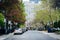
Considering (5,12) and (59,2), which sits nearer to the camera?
(59,2)

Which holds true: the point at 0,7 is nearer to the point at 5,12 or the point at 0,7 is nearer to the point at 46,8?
the point at 5,12

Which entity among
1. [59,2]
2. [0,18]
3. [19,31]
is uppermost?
[59,2]

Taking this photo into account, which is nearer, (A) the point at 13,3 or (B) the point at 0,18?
(B) the point at 0,18

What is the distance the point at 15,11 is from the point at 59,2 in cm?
2545

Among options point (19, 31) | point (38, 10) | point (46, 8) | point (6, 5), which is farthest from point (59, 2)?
point (38, 10)

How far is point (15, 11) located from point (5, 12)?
369 cm

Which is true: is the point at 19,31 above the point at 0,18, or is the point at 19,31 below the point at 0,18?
below

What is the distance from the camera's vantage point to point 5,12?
53781 mm

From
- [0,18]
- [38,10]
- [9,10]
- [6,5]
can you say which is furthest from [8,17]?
[38,10]

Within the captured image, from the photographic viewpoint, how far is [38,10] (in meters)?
89.8

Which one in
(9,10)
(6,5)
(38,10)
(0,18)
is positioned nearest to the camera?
(0,18)

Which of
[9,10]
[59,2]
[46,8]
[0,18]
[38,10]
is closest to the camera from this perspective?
[59,2]

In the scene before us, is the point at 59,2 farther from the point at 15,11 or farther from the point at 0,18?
the point at 15,11

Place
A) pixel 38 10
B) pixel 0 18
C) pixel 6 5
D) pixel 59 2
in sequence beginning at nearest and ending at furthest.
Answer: pixel 59 2, pixel 0 18, pixel 6 5, pixel 38 10
